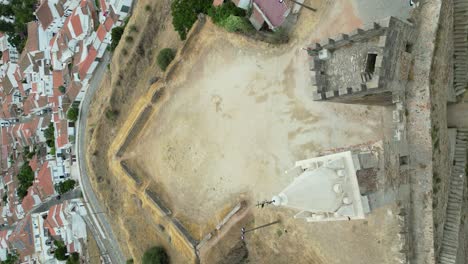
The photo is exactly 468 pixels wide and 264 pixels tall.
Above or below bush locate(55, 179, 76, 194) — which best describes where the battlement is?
above

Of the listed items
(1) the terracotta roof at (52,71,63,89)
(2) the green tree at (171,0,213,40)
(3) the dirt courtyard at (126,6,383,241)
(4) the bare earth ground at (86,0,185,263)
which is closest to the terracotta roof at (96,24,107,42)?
(4) the bare earth ground at (86,0,185,263)

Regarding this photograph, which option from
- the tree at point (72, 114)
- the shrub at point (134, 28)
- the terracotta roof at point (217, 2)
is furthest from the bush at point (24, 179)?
the terracotta roof at point (217, 2)

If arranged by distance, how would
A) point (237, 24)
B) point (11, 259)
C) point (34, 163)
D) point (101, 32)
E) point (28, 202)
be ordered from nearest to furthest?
1. point (237, 24)
2. point (101, 32)
3. point (28, 202)
4. point (34, 163)
5. point (11, 259)

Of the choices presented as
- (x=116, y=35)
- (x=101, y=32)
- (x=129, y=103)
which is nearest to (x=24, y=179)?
(x=101, y=32)

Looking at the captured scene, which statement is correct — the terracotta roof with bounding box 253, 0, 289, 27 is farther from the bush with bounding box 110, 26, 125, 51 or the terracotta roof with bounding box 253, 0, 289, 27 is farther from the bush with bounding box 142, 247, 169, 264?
the bush with bounding box 142, 247, 169, 264

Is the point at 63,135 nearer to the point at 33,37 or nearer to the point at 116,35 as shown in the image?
the point at 116,35

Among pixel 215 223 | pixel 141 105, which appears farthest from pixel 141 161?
pixel 215 223

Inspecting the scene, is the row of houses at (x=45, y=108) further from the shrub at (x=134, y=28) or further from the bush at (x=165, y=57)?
the bush at (x=165, y=57)
